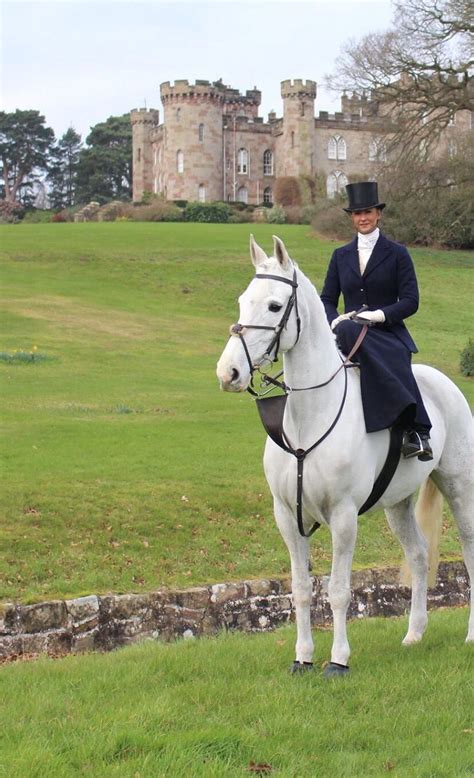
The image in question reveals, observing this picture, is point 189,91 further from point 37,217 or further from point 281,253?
point 281,253

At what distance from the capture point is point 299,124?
9838 centimetres

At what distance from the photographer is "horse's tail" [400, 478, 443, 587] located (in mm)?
8992

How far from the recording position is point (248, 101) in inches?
4313

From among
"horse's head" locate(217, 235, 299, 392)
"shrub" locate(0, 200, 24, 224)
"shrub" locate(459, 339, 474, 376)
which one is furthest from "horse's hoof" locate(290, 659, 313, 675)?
"shrub" locate(0, 200, 24, 224)

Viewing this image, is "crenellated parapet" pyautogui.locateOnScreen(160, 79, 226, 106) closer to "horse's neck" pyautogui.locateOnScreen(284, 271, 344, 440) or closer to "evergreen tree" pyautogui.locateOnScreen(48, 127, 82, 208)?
"evergreen tree" pyautogui.locateOnScreen(48, 127, 82, 208)

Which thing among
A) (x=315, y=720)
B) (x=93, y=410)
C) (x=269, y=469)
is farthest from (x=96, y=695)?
(x=93, y=410)

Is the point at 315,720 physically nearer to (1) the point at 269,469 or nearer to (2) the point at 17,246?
(1) the point at 269,469

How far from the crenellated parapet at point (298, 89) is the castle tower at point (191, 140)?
7084 mm

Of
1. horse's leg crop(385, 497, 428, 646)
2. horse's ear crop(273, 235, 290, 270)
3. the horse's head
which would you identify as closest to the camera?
the horse's head

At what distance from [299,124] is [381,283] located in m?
93.9

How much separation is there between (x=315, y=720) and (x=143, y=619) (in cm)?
453

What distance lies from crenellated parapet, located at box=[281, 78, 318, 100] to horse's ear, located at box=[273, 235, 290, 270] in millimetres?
94541

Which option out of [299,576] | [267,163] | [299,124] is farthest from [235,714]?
[267,163]

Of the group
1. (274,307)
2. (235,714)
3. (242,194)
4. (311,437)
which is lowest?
(235,714)
